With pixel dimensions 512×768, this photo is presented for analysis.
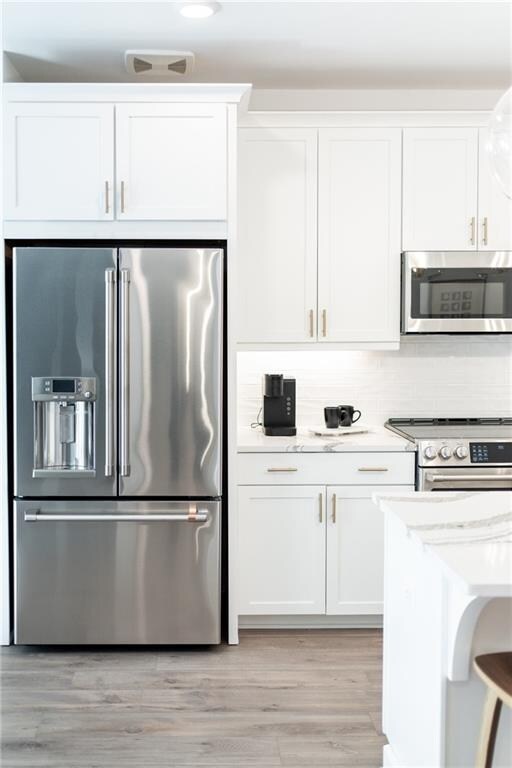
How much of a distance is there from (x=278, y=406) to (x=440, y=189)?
1.36 metres

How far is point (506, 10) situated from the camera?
3.03 metres

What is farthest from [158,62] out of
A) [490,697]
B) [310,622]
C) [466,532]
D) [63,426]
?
[490,697]

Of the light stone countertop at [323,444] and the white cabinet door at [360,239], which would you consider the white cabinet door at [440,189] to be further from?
the light stone countertop at [323,444]

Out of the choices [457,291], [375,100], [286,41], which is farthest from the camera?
[375,100]

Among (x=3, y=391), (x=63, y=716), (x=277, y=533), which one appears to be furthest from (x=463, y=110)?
(x=63, y=716)

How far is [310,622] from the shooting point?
3697mm

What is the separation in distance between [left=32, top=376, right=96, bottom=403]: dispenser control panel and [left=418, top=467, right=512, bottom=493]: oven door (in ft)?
5.14

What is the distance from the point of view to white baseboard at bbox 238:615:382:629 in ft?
12.1

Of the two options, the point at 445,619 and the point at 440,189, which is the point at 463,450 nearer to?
the point at 440,189

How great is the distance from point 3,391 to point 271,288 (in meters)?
1.38

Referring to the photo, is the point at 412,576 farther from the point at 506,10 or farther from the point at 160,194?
the point at 506,10

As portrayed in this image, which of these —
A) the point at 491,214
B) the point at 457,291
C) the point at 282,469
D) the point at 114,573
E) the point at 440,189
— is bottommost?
the point at 114,573

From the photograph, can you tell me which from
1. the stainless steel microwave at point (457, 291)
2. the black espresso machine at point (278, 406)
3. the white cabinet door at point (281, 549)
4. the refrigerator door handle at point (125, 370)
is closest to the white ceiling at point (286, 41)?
the stainless steel microwave at point (457, 291)

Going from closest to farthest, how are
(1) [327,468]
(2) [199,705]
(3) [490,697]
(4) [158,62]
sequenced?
1. (3) [490,697]
2. (2) [199,705]
3. (4) [158,62]
4. (1) [327,468]
